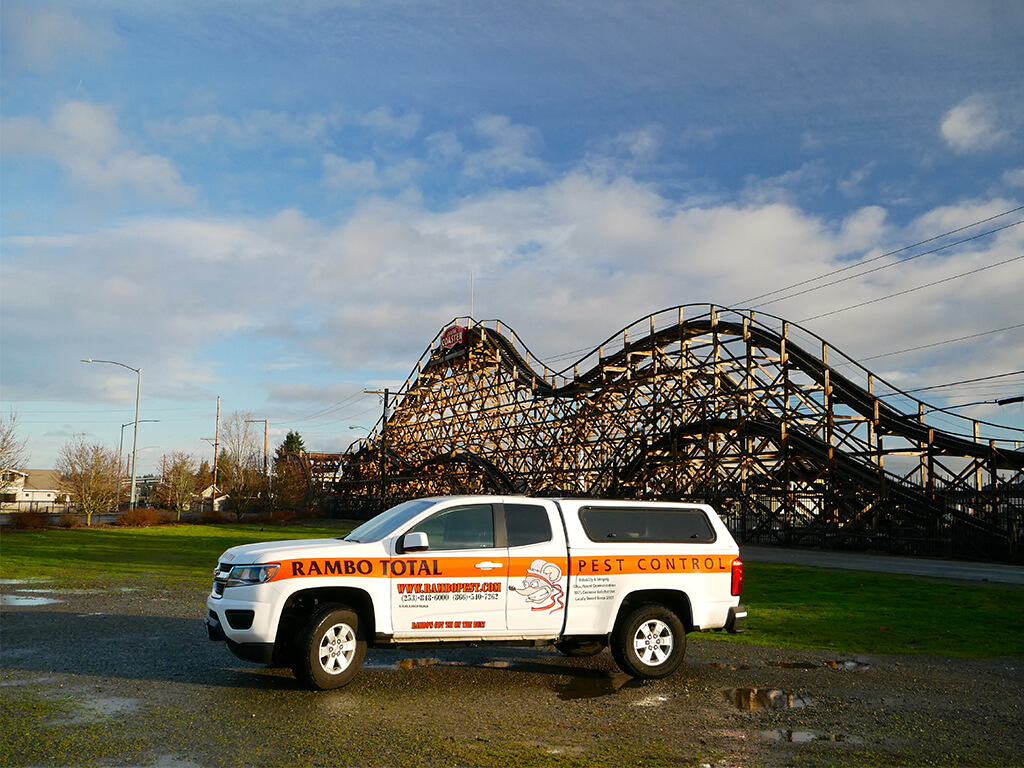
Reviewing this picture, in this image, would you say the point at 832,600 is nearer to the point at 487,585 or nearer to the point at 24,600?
the point at 487,585

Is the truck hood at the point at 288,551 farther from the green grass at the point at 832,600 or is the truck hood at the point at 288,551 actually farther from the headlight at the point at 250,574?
the green grass at the point at 832,600

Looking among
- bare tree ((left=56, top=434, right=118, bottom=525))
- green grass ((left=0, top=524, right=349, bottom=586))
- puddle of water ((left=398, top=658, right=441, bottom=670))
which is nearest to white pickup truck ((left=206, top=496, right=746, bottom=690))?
puddle of water ((left=398, top=658, right=441, bottom=670))

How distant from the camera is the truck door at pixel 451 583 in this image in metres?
8.39

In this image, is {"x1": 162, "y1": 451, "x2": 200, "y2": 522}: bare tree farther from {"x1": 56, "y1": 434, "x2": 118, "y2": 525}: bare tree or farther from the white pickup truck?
the white pickup truck

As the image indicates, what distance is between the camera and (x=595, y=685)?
862 centimetres

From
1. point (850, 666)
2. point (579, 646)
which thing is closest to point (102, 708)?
point (579, 646)

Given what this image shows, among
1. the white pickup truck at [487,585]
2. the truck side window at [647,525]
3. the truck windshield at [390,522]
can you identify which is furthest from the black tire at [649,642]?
the truck windshield at [390,522]

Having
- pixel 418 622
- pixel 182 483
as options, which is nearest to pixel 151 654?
pixel 418 622

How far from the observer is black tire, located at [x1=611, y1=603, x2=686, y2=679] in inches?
347

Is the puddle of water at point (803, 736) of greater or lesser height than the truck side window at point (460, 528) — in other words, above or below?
below

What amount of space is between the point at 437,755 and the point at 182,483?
57.1 meters

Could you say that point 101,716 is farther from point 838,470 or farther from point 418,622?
point 838,470

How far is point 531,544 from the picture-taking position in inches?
350

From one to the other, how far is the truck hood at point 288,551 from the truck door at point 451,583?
18.4 inches
